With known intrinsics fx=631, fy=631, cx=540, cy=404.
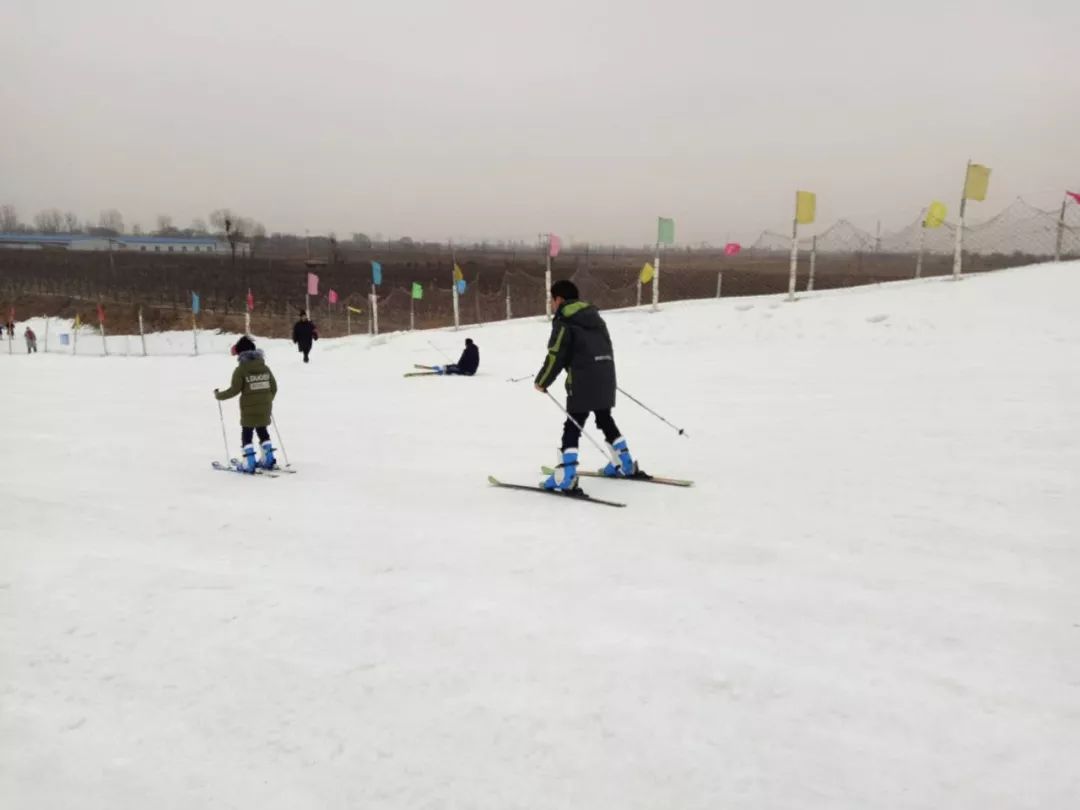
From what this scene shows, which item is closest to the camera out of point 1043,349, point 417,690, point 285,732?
point 285,732

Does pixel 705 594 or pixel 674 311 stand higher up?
pixel 674 311

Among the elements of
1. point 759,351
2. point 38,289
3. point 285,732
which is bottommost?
point 285,732

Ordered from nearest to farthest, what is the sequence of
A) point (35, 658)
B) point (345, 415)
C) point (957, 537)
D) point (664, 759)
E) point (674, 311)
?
point (664, 759) → point (35, 658) → point (957, 537) → point (345, 415) → point (674, 311)

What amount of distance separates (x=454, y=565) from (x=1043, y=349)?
12.5 meters

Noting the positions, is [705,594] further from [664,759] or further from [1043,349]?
[1043,349]

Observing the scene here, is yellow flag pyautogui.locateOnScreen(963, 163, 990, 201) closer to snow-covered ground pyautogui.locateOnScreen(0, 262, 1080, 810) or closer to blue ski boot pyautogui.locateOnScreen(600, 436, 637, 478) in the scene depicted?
snow-covered ground pyautogui.locateOnScreen(0, 262, 1080, 810)

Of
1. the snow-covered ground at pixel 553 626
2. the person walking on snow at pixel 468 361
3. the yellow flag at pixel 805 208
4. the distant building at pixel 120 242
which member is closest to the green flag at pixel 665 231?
the yellow flag at pixel 805 208

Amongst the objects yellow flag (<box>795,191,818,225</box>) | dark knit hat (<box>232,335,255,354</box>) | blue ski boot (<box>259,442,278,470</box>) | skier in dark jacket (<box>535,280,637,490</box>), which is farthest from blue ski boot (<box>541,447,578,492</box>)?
yellow flag (<box>795,191,818,225</box>)

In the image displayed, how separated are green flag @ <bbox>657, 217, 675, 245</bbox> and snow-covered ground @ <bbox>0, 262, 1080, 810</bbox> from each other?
15847 mm

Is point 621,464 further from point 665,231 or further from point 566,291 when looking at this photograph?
point 665,231

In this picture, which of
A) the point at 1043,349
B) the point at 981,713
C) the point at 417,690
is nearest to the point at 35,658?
the point at 417,690

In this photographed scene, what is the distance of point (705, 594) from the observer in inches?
145

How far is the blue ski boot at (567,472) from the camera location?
5641 millimetres

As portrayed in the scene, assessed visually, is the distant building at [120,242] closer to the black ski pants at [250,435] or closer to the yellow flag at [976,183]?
the yellow flag at [976,183]
